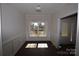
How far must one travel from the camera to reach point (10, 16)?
1189mm

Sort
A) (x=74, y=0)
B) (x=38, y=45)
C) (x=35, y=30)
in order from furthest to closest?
(x=38, y=45), (x=35, y=30), (x=74, y=0)

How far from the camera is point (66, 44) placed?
1.01m

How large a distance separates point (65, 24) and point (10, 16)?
30.1 inches

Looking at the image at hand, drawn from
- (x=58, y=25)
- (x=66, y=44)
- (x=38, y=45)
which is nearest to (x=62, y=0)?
(x=58, y=25)

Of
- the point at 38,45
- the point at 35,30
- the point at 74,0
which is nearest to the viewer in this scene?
the point at 74,0

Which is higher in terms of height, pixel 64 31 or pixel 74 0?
pixel 74 0

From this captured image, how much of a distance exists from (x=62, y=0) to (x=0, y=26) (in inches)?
22.4

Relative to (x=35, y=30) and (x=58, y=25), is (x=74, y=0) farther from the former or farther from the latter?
(x=35, y=30)

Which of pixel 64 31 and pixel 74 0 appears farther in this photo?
pixel 64 31

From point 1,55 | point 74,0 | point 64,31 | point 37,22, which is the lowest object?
point 1,55

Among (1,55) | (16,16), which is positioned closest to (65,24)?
(16,16)

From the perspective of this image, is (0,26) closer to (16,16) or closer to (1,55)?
(1,55)

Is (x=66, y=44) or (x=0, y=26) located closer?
(x=0, y=26)

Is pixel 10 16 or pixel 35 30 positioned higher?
pixel 10 16
